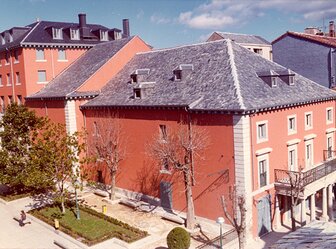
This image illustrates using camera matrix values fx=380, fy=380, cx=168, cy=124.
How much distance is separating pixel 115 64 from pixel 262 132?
19.9 metres

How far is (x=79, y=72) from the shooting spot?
42.4 metres

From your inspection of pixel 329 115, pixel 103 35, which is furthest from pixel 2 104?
pixel 329 115

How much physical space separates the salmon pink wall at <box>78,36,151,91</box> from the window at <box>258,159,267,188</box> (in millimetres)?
19609

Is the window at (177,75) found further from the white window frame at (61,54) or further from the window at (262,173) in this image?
the white window frame at (61,54)

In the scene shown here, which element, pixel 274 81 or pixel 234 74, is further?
pixel 274 81

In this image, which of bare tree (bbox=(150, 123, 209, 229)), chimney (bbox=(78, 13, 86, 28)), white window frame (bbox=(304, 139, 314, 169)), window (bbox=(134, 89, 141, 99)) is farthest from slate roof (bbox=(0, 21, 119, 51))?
white window frame (bbox=(304, 139, 314, 169))

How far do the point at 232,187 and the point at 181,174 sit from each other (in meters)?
4.83

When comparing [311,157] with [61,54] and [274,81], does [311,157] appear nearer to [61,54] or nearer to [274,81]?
[274,81]

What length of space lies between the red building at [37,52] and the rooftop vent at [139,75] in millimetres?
15175

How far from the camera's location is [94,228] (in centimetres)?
2723

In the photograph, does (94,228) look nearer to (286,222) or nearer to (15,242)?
(15,242)

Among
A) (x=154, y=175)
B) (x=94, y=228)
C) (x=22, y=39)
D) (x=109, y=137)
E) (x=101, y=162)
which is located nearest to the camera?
(x=94, y=228)

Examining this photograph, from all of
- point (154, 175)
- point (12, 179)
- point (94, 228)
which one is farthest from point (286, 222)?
point (12, 179)

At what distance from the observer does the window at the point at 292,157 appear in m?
29.2
